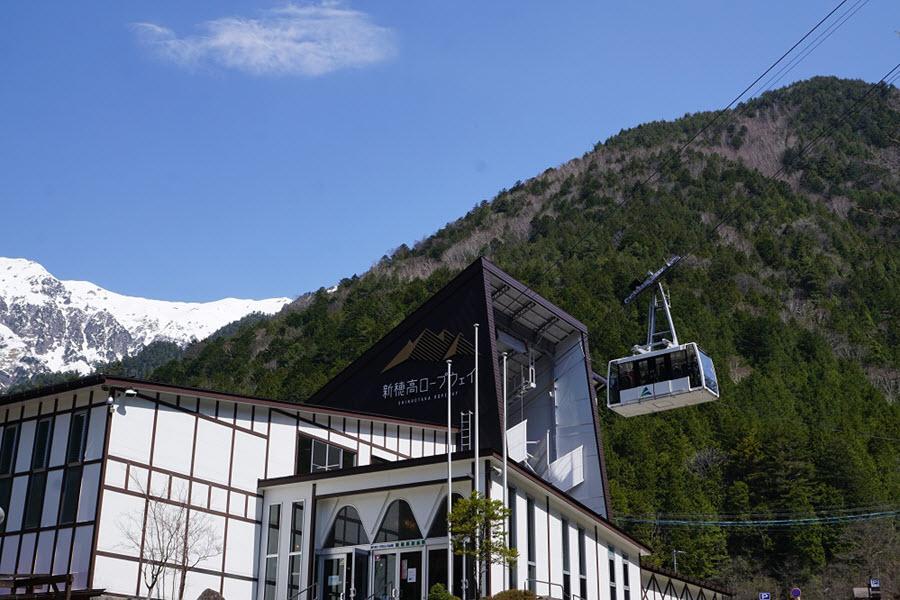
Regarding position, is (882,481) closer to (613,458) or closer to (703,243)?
(613,458)

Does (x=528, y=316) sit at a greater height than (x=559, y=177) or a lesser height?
lesser

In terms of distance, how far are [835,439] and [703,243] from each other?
71955 millimetres

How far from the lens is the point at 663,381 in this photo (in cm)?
3625

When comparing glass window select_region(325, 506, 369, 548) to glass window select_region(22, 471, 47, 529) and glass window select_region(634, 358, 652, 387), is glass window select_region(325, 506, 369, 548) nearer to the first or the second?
glass window select_region(22, 471, 47, 529)

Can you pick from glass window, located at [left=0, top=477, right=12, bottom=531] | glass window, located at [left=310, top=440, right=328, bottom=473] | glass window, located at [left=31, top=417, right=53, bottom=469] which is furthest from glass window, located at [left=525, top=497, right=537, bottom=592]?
glass window, located at [left=0, top=477, right=12, bottom=531]

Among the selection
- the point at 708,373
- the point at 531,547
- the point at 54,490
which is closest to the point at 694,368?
the point at 708,373

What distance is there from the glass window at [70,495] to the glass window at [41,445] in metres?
1.46

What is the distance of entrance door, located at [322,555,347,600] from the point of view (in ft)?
103

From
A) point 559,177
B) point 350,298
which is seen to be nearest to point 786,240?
point 559,177

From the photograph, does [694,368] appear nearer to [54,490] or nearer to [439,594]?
[439,594]

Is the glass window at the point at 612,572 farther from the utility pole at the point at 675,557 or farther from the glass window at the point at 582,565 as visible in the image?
the utility pole at the point at 675,557

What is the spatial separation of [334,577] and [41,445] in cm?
1023

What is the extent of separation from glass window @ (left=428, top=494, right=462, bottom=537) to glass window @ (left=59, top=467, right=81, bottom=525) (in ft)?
35.0

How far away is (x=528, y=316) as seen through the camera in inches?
1905
